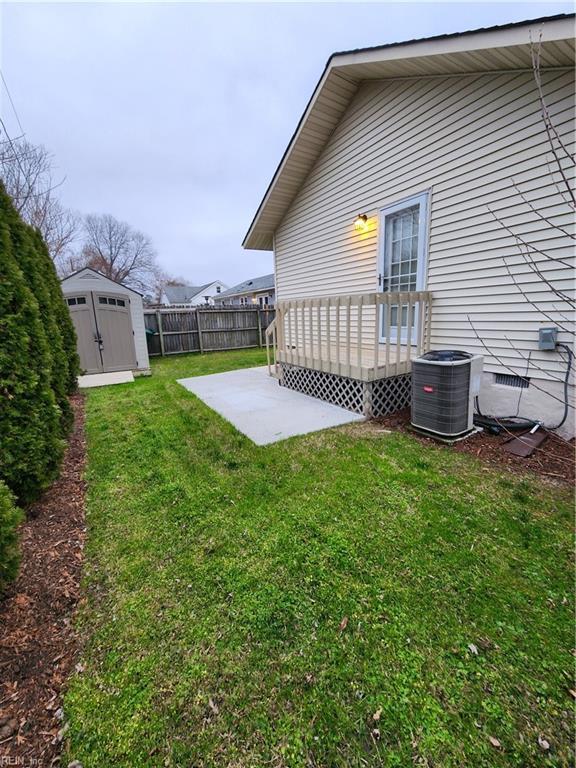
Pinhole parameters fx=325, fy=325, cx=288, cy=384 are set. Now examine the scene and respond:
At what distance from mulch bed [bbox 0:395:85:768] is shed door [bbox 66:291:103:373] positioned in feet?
23.7

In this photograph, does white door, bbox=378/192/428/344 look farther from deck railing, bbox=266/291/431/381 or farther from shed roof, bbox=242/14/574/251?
shed roof, bbox=242/14/574/251

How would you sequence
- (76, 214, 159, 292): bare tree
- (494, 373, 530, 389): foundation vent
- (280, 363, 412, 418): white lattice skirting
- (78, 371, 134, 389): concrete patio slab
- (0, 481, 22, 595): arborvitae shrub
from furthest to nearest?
1. (76, 214, 159, 292): bare tree
2. (78, 371, 134, 389): concrete patio slab
3. (280, 363, 412, 418): white lattice skirting
4. (494, 373, 530, 389): foundation vent
5. (0, 481, 22, 595): arborvitae shrub

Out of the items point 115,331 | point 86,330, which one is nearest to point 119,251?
point 115,331

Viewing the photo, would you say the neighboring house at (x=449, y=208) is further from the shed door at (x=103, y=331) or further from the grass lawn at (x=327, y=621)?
the shed door at (x=103, y=331)

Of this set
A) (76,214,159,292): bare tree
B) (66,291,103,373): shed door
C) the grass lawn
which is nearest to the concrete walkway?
the grass lawn

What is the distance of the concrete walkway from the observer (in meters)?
4.23

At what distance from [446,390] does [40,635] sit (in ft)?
12.2

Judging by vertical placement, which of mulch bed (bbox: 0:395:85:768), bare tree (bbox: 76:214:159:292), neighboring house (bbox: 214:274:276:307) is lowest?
mulch bed (bbox: 0:395:85:768)

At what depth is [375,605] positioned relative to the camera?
1.71m

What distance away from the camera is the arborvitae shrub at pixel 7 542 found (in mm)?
1650

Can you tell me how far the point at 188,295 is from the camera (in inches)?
1790

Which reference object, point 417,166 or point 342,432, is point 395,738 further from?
point 417,166

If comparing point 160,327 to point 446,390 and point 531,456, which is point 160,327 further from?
point 531,456

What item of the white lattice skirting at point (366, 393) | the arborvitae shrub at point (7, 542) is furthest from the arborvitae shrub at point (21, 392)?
the white lattice skirting at point (366, 393)
